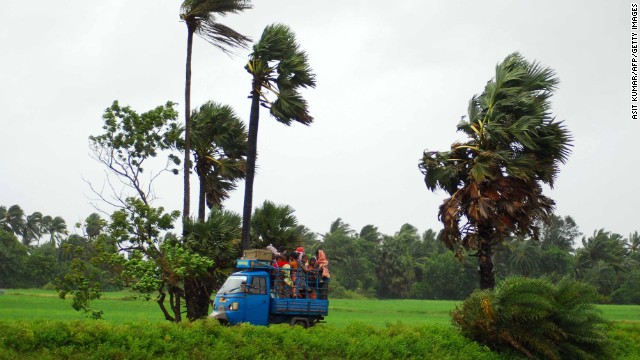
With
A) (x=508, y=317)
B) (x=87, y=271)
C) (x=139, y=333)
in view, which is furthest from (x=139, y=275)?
(x=508, y=317)

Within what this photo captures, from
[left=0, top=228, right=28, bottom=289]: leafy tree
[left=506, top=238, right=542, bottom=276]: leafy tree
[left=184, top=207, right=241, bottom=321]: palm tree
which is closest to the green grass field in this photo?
[left=184, top=207, right=241, bottom=321]: palm tree

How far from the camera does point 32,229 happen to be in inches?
5266

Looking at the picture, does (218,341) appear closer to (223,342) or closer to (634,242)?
(223,342)

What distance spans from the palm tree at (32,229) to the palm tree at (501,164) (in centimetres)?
12069

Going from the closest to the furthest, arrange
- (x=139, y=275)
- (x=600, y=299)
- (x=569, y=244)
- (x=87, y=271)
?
(x=600, y=299), (x=139, y=275), (x=87, y=271), (x=569, y=244)

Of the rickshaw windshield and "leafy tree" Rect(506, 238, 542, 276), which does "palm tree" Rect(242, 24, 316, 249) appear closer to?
the rickshaw windshield

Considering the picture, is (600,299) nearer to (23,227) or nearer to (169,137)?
(169,137)

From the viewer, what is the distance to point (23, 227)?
131500 millimetres

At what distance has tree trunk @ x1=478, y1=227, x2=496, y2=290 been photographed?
23.4m

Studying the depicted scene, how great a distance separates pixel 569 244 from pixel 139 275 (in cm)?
10626

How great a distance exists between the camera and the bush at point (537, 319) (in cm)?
1939

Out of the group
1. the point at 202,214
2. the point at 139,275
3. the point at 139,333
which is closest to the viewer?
the point at 139,333

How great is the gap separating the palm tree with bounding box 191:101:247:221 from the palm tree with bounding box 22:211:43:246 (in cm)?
11179

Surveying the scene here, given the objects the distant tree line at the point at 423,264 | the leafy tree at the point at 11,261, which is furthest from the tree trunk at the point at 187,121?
the leafy tree at the point at 11,261
